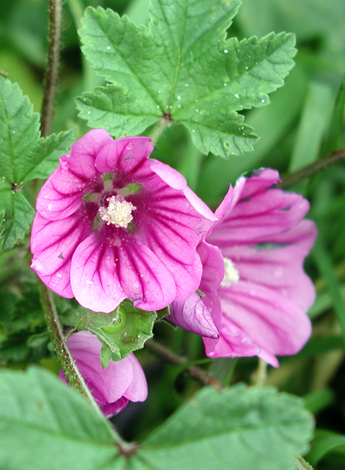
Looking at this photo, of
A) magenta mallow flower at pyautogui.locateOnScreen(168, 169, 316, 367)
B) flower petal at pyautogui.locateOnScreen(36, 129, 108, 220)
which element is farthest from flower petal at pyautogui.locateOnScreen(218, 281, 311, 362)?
flower petal at pyautogui.locateOnScreen(36, 129, 108, 220)

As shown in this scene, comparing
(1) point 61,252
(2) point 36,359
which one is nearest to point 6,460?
(1) point 61,252

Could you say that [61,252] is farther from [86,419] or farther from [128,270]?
[86,419]

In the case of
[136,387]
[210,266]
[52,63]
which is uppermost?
[52,63]

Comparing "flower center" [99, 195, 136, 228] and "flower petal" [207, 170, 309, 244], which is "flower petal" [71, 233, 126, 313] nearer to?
"flower center" [99, 195, 136, 228]

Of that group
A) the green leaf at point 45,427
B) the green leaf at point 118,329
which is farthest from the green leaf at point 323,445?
the green leaf at point 45,427

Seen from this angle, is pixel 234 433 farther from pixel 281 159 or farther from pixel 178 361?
pixel 281 159

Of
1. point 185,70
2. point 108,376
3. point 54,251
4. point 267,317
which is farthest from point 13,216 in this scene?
point 267,317
